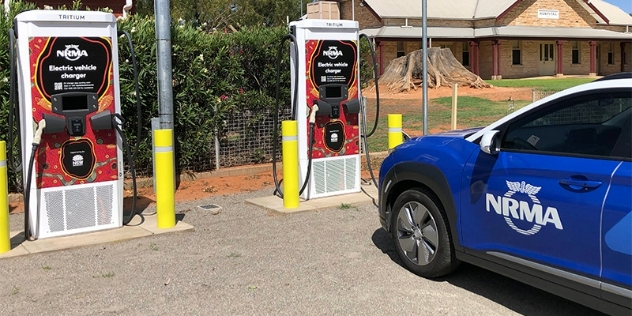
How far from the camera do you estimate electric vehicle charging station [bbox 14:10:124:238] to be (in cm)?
694

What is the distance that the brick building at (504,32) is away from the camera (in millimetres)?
42844

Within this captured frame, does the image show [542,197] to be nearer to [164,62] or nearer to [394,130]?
[394,130]

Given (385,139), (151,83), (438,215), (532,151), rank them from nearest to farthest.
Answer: (532,151) < (438,215) < (151,83) < (385,139)

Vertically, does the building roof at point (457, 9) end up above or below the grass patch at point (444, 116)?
above

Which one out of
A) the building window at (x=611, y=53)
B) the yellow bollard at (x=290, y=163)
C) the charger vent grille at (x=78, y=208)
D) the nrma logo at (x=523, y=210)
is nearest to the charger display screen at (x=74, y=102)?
the charger vent grille at (x=78, y=208)

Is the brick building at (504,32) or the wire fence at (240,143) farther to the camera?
the brick building at (504,32)

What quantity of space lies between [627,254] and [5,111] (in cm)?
789

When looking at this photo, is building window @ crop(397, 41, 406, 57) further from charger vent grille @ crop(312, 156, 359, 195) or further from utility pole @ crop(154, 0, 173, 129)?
utility pole @ crop(154, 0, 173, 129)

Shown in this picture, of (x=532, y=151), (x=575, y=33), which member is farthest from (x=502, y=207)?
(x=575, y=33)

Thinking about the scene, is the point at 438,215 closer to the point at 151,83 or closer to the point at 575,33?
the point at 151,83

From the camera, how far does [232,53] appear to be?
443 inches

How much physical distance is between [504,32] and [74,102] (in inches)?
1574

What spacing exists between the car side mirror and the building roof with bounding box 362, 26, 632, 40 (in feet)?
119

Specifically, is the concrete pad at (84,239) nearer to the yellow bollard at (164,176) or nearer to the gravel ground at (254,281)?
the gravel ground at (254,281)
